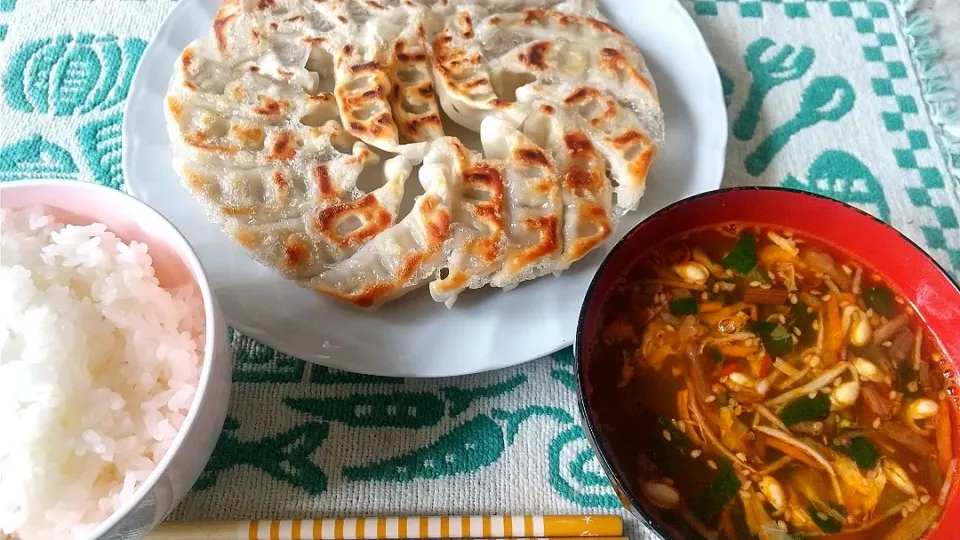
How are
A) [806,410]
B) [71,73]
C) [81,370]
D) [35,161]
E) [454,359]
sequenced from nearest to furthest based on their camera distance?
[81,370] < [806,410] < [454,359] < [35,161] < [71,73]

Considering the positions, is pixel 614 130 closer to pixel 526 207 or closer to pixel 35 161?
pixel 526 207

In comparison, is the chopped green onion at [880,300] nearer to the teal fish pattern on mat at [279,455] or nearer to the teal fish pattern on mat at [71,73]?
the teal fish pattern on mat at [279,455]

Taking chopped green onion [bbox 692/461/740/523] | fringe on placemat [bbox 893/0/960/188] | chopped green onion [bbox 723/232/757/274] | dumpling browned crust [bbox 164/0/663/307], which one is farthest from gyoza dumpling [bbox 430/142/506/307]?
fringe on placemat [bbox 893/0/960/188]

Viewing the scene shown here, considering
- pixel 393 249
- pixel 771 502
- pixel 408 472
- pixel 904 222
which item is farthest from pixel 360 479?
pixel 904 222

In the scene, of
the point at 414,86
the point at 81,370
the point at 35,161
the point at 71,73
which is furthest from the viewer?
the point at 71,73

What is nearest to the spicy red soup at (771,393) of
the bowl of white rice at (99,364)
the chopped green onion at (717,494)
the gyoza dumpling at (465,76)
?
the chopped green onion at (717,494)

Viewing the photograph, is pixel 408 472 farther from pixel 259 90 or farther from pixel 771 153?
pixel 771 153

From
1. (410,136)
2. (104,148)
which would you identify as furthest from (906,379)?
(104,148)
